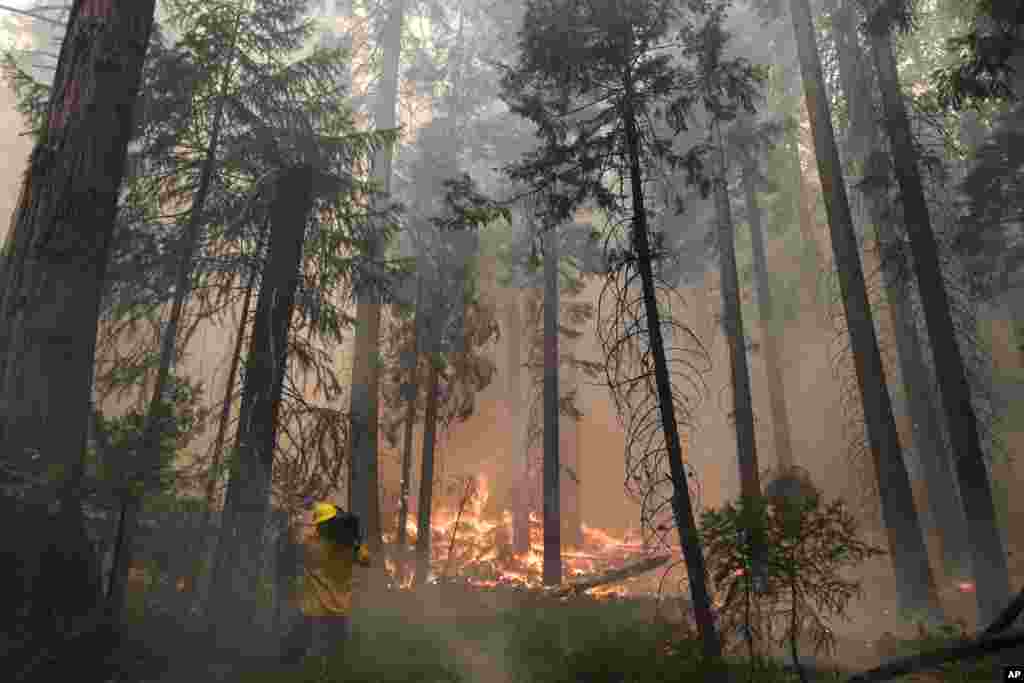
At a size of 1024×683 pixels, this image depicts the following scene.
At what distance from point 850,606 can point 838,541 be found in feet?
31.2

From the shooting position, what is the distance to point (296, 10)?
29.2ft

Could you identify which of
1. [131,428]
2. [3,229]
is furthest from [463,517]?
[3,229]

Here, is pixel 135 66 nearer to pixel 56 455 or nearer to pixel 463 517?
pixel 56 455

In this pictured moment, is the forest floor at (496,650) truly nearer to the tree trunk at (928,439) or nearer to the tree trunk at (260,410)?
the tree trunk at (260,410)

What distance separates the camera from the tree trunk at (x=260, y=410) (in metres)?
7.15

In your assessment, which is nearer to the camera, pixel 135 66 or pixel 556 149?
pixel 135 66

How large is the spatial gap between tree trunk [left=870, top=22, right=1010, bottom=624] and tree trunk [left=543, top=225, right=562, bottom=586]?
23.3 feet

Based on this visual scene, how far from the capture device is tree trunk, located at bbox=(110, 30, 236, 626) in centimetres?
598

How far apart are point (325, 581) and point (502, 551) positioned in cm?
1558

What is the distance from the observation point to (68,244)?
499 centimetres

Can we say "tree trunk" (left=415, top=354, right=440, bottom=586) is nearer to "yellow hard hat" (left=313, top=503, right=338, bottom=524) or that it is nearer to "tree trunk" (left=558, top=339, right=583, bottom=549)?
"yellow hard hat" (left=313, top=503, right=338, bottom=524)

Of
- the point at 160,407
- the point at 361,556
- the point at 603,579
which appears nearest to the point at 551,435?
the point at 603,579

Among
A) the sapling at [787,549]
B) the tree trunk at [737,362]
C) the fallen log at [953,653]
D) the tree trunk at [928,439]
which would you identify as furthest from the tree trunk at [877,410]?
the fallen log at [953,653]

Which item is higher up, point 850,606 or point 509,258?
point 509,258
